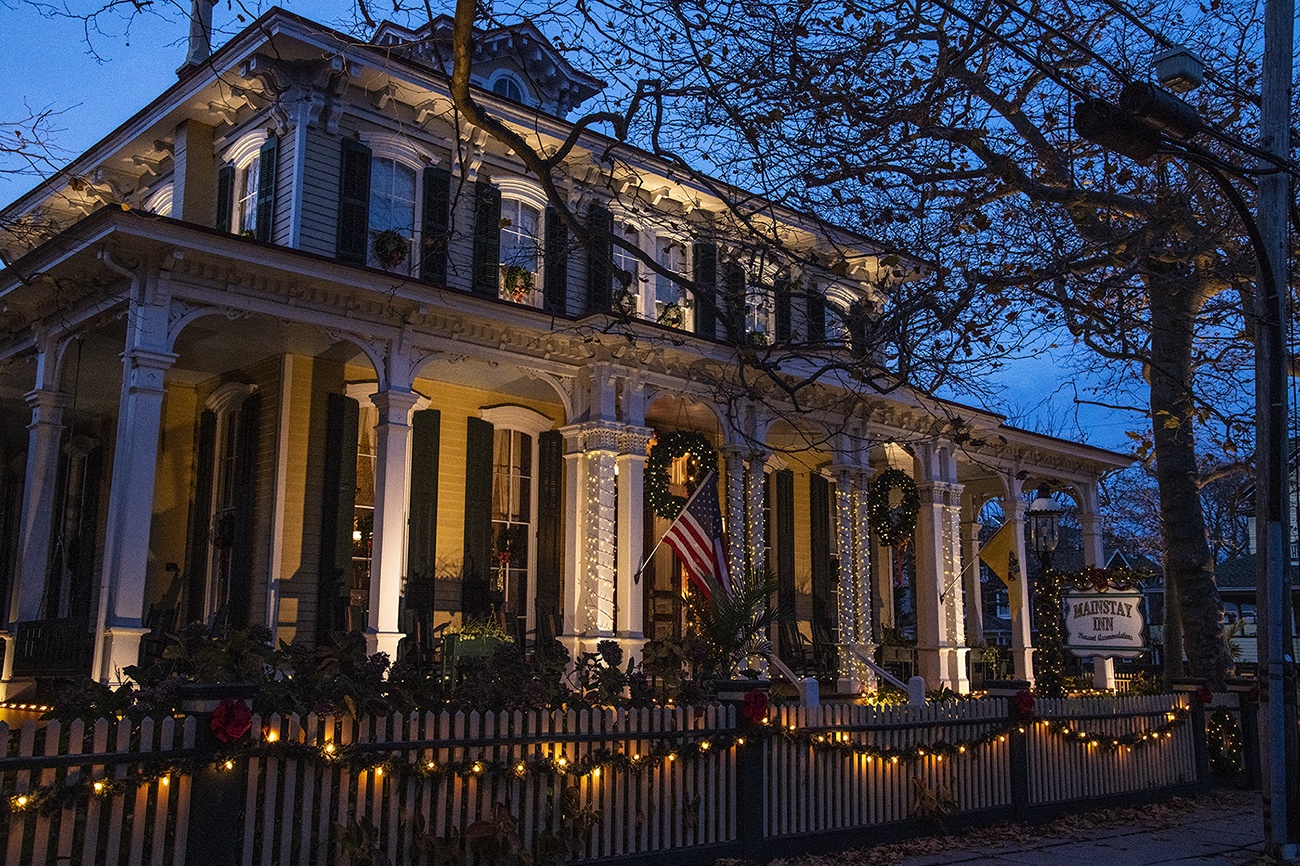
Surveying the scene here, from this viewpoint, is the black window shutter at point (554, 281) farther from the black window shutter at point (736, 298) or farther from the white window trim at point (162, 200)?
the white window trim at point (162, 200)

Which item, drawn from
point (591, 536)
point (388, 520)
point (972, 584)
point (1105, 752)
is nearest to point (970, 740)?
point (1105, 752)

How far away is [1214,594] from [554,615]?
8979 mm

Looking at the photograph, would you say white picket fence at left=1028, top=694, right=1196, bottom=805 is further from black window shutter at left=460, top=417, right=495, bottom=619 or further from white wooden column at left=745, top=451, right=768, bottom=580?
black window shutter at left=460, top=417, right=495, bottom=619

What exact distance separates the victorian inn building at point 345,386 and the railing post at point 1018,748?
4.11 m

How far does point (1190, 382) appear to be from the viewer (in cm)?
1496

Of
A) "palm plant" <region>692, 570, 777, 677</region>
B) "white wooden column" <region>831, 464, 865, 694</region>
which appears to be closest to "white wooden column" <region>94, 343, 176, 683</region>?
"palm plant" <region>692, 570, 777, 677</region>

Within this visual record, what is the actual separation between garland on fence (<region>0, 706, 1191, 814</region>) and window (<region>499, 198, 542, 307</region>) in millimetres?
8875

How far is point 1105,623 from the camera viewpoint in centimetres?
1506

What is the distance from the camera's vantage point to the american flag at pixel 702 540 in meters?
14.2

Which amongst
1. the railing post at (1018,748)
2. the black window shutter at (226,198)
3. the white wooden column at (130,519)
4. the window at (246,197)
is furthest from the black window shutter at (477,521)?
the railing post at (1018,748)

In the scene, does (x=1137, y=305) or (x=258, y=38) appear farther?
(x=1137, y=305)

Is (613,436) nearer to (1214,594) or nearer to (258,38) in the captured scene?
(258,38)

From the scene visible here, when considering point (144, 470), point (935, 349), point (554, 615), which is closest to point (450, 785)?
point (935, 349)

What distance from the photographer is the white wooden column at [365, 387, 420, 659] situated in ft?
43.3
